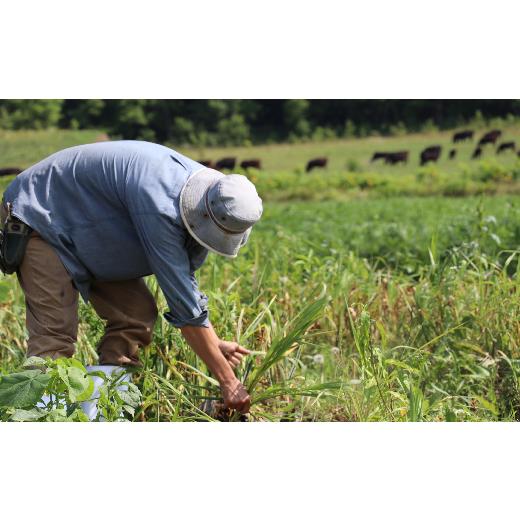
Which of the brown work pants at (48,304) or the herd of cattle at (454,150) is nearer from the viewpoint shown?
the brown work pants at (48,304)

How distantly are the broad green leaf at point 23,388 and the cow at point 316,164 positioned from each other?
828 centimetres

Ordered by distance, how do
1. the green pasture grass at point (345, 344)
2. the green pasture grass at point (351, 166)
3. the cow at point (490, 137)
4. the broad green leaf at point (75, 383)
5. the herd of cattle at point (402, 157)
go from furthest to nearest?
the herd of cattle at point (402, 157)
the cow at point (490, 137)
the green pasture grass at point (351, 166)
the green pasture grass at point (345, 344)
the broad green leaf at point (75, 383)

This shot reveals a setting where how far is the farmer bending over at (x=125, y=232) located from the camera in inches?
116

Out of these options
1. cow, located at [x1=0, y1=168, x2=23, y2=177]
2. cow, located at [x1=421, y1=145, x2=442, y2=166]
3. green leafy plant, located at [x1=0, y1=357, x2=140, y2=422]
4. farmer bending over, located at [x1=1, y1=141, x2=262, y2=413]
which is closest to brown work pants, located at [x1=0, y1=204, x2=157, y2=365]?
farmer bending over, located at [x1=1, y1=141, x2=262, y2=413]

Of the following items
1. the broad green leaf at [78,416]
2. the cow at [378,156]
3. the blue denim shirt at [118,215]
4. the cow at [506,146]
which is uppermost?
the blue denim shirt at [118,215]

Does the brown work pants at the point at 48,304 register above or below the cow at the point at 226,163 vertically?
above

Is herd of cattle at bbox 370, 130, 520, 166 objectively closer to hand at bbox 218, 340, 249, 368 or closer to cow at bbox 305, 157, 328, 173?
cow at bbox 305, 157, 328, 173

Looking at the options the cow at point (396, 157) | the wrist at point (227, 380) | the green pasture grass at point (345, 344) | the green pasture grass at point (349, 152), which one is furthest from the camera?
the cow at point (396, 157)

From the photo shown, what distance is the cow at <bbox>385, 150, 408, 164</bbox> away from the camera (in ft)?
35.7

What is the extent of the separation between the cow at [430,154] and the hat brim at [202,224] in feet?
26.7

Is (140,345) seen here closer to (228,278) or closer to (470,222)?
(228,278)

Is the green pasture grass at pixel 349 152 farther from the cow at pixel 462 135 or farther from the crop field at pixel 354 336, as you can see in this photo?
the crop field at pixel 354 336

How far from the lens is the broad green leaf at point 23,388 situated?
9.41 ft

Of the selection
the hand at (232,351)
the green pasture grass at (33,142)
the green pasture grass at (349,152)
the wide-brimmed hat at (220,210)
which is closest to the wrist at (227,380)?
the hand at (232,351)
